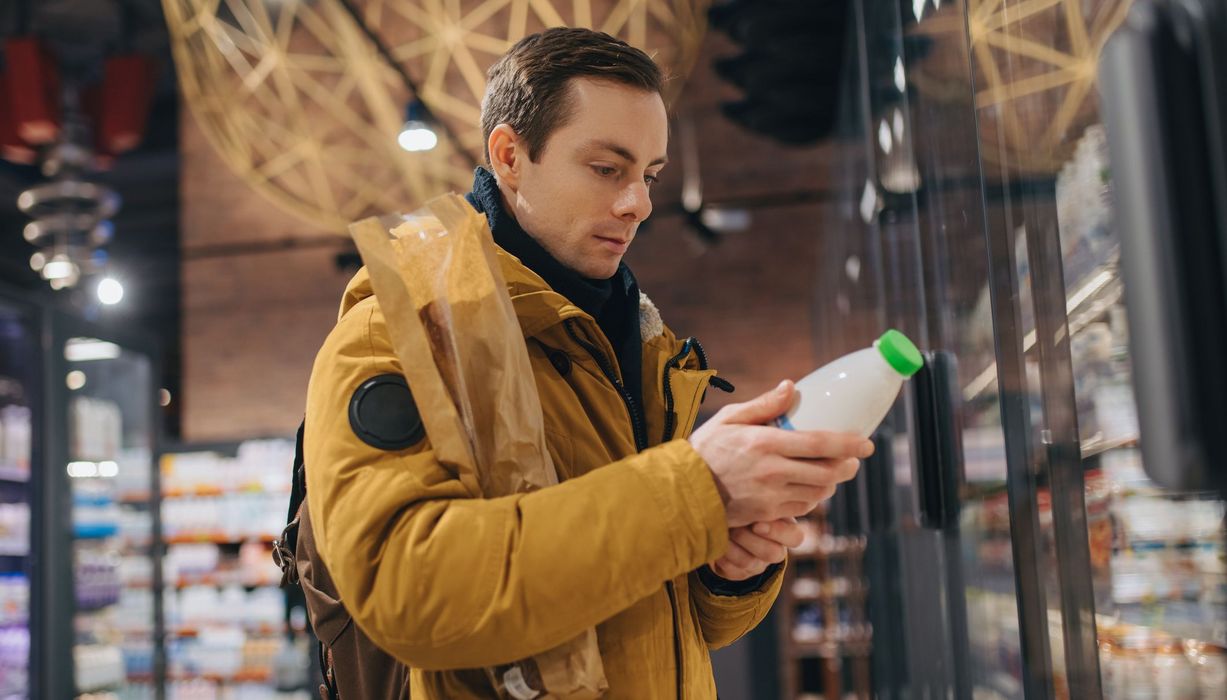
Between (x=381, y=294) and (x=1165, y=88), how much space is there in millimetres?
740

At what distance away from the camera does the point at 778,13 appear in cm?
470

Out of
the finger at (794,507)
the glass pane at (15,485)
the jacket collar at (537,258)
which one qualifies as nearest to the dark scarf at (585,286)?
the jacket collar at (537,258)

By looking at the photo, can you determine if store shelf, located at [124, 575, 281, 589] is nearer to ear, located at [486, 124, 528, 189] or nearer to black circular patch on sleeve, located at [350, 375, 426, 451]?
ear, located at [486, 124, 528, 189]

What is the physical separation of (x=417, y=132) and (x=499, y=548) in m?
4.27

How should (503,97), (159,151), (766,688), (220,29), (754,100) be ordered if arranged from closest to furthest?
(503,97), (220,29), (754,100), (766,688), (159,151)

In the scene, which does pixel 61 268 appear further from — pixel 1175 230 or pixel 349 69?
pixel 1175 230

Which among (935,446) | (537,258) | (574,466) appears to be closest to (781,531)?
(574,466)

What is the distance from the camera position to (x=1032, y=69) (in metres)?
1.31

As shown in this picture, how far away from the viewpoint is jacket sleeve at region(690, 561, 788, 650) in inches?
56.6

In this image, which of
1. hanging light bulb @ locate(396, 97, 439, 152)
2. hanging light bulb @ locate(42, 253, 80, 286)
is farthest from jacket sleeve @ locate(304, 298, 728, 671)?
hanging light bulb @ locate(42, 253, 80, 286)

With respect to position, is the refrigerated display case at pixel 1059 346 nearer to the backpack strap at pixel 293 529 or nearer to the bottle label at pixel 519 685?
the bottle label at pixel 519 685

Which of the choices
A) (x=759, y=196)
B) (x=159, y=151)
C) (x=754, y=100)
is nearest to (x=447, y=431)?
(x=754, y=100)

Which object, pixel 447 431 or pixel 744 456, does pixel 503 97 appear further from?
pixel 744 456

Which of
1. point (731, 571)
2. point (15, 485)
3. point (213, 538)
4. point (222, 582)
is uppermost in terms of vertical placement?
point (15, 485)
